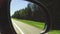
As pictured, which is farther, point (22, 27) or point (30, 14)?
point (22, 27)

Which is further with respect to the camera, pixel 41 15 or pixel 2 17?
pixel 41 15

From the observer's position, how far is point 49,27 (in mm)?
269

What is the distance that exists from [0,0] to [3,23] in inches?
1.5

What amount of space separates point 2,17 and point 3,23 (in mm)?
10

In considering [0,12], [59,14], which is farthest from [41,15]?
[0,12]

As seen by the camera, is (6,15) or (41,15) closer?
(6,15)

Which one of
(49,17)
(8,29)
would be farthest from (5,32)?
(49,17)

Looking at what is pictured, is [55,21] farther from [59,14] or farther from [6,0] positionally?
[6,0]

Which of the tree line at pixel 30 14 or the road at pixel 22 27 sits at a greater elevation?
the tree line at pixel 30 14

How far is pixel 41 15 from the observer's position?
0.31 meters

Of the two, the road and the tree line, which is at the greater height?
the tree line

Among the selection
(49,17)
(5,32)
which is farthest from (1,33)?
(49,17)

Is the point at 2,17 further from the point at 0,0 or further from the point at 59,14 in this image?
the point at 59,14

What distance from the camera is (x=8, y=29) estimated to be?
0.19 metres
